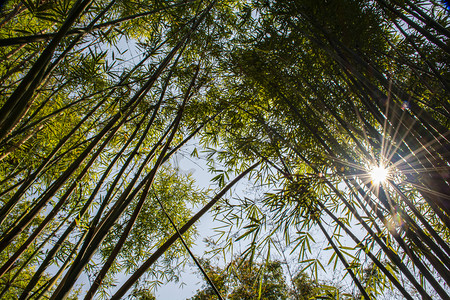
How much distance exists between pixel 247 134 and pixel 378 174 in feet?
4.89

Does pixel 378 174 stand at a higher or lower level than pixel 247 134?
lower

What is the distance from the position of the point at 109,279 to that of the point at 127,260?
409 mm

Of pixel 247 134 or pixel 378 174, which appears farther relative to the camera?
pixel 247 134

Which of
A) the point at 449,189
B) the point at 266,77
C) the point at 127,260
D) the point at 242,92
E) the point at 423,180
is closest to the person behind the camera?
the point at 449,189

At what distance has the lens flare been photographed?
1.58m

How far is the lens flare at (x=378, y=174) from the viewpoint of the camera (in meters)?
1.58

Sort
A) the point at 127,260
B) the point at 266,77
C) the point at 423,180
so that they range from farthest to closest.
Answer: the point at 127,260
the point at 266,77
the point at 423,180

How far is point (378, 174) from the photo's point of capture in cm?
160

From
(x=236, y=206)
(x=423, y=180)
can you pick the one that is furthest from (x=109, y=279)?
(x=423, y=180)

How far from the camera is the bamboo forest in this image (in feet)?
4.19

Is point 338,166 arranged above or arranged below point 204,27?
below

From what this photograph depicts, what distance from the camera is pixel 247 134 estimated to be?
279 centimetres

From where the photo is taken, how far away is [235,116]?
2883 mm

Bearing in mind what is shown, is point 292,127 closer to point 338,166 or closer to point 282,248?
point 338,166
